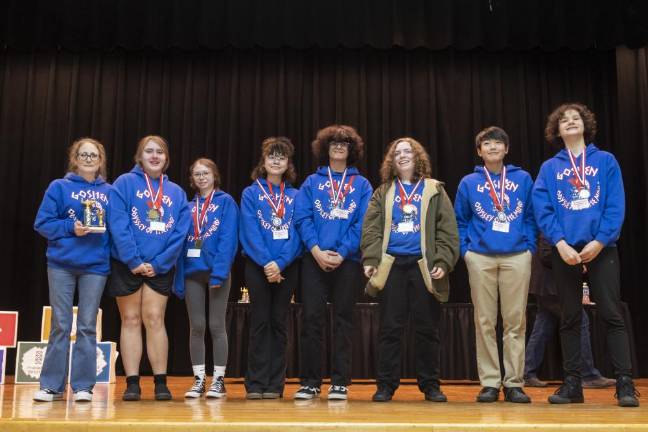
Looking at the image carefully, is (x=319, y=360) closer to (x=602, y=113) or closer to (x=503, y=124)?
(x=503, y=124)

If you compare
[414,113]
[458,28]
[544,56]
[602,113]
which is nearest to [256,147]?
[414,113]

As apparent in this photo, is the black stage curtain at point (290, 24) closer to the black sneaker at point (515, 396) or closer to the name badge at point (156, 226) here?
the name badge at point (156, 226)

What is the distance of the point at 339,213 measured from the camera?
3852 mm

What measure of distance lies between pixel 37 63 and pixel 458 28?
488 centimetres

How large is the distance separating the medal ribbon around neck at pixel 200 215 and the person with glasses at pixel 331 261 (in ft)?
2.09

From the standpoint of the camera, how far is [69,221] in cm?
372

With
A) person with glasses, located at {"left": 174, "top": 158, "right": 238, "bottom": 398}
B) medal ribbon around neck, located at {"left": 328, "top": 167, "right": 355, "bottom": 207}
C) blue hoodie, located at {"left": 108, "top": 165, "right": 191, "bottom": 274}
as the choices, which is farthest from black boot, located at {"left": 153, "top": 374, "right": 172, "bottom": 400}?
medal ribbon around neck, located at {"left": 328, "top": 167, "right": 355, "bottom": 207}

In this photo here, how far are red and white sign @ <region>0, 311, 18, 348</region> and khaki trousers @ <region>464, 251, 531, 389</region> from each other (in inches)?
150

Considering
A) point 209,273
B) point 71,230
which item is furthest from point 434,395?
point 71,230

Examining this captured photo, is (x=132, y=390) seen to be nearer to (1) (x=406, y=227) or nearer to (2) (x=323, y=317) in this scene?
(2) (x=323, y=317)

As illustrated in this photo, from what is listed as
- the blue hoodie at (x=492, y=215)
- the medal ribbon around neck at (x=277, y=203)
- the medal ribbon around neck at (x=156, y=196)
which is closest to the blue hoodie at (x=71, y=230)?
the medal ribbon around neck at (x=156, y=196)

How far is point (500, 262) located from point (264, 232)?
4.44ft

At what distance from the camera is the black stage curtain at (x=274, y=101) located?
7777 millimetres

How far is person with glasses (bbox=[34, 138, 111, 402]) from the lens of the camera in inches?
144
